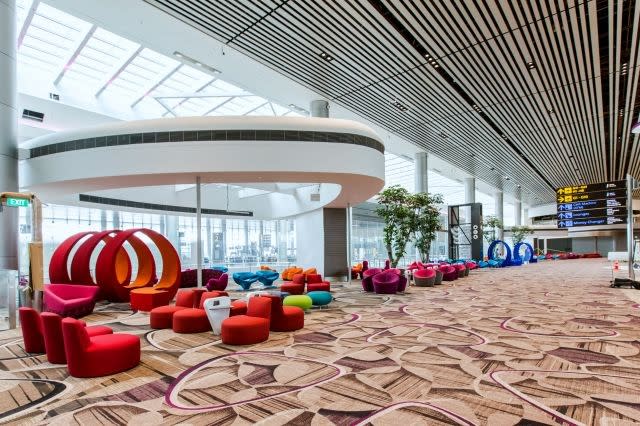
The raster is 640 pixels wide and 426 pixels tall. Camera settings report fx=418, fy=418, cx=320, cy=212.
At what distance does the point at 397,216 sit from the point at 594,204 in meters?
8.11

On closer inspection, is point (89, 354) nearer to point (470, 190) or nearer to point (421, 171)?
point (421, 171)

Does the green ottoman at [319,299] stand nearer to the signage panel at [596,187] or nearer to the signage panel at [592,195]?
the signage panel at [596,187]

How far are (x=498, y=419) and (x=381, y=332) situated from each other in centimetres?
326

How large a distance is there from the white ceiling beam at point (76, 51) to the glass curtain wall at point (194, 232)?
7306 millimetres

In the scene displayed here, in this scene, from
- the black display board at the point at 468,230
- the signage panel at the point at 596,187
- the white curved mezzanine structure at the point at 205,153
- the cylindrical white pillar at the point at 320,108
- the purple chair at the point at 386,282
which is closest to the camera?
the white curved mezzanine structure at the point at 205,153

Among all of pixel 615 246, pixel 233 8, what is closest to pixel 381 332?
pixel 233 8

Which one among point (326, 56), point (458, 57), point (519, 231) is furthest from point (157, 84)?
point (519, 231)

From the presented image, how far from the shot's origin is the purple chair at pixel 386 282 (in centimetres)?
1169

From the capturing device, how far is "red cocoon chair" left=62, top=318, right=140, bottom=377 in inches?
177

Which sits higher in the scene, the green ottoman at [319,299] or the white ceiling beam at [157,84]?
the white ceiling beam at [157,84]

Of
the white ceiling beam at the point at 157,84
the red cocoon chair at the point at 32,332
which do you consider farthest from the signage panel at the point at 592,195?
the red cocoon chair at the point at 32,332

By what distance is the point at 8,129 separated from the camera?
1007 cm

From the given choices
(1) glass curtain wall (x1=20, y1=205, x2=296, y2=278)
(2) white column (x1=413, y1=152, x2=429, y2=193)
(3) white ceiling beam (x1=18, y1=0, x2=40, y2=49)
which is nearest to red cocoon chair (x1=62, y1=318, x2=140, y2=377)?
(3) white ceiling beam (x1=18, y1=0, x2=40, y2=49)

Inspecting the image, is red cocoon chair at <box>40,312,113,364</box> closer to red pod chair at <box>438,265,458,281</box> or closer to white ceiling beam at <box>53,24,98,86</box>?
white ceiling beam at <box>53,24,98,86</box>
